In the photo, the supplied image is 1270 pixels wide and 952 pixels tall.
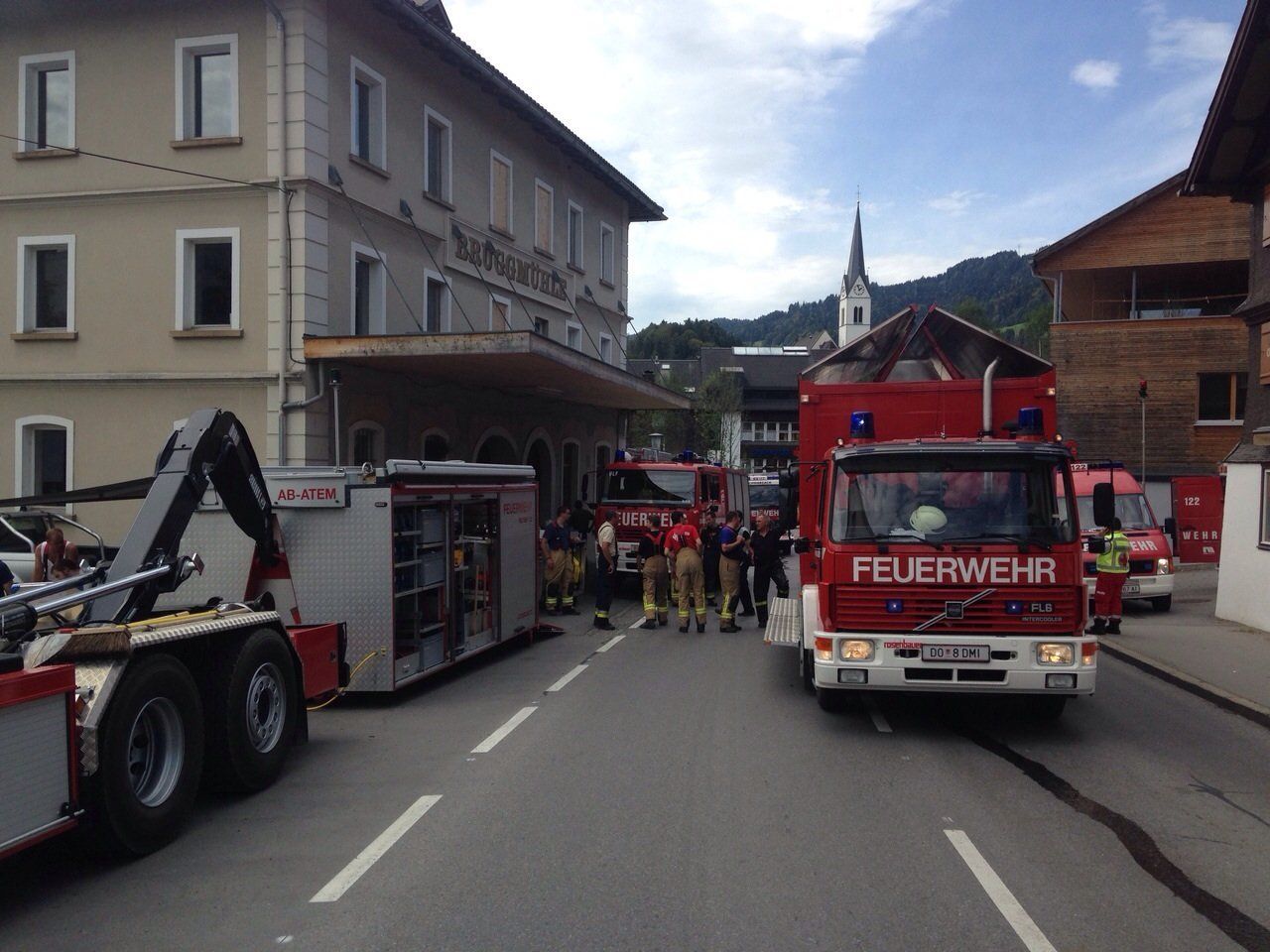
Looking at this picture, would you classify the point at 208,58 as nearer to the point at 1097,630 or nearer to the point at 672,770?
Answer: the point at 672,770

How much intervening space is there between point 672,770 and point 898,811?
5.38 ft

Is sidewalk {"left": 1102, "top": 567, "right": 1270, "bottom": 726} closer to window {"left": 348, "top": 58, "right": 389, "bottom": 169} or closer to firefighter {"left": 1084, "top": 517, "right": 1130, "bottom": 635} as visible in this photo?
firefighter {"left": 1084, "top": 517, "right": 1130, "bottom": 635}

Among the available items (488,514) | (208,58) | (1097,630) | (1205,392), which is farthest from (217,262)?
(1205,392)

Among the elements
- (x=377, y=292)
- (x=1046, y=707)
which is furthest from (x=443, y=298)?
(x=1046, y=707)

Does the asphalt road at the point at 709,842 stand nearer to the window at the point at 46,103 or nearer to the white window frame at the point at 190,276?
the white window frame at the point at 190,276

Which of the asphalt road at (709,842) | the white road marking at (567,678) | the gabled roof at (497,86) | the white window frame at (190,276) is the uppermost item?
the gabled roof at (497,86)

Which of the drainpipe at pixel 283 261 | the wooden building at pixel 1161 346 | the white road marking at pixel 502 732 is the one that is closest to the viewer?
the white road marking at pixel 502 732

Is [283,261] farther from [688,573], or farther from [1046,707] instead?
[1046,707]

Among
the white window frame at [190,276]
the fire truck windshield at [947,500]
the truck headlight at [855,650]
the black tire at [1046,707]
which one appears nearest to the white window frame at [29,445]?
the white window frame at [190,276]

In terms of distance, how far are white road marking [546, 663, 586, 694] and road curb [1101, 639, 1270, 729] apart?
6409mm

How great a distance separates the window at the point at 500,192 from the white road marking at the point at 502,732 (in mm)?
15953

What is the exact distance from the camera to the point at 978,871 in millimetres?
5379

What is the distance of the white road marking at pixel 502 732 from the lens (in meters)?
8.12

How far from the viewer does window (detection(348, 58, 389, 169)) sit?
18453 mm
